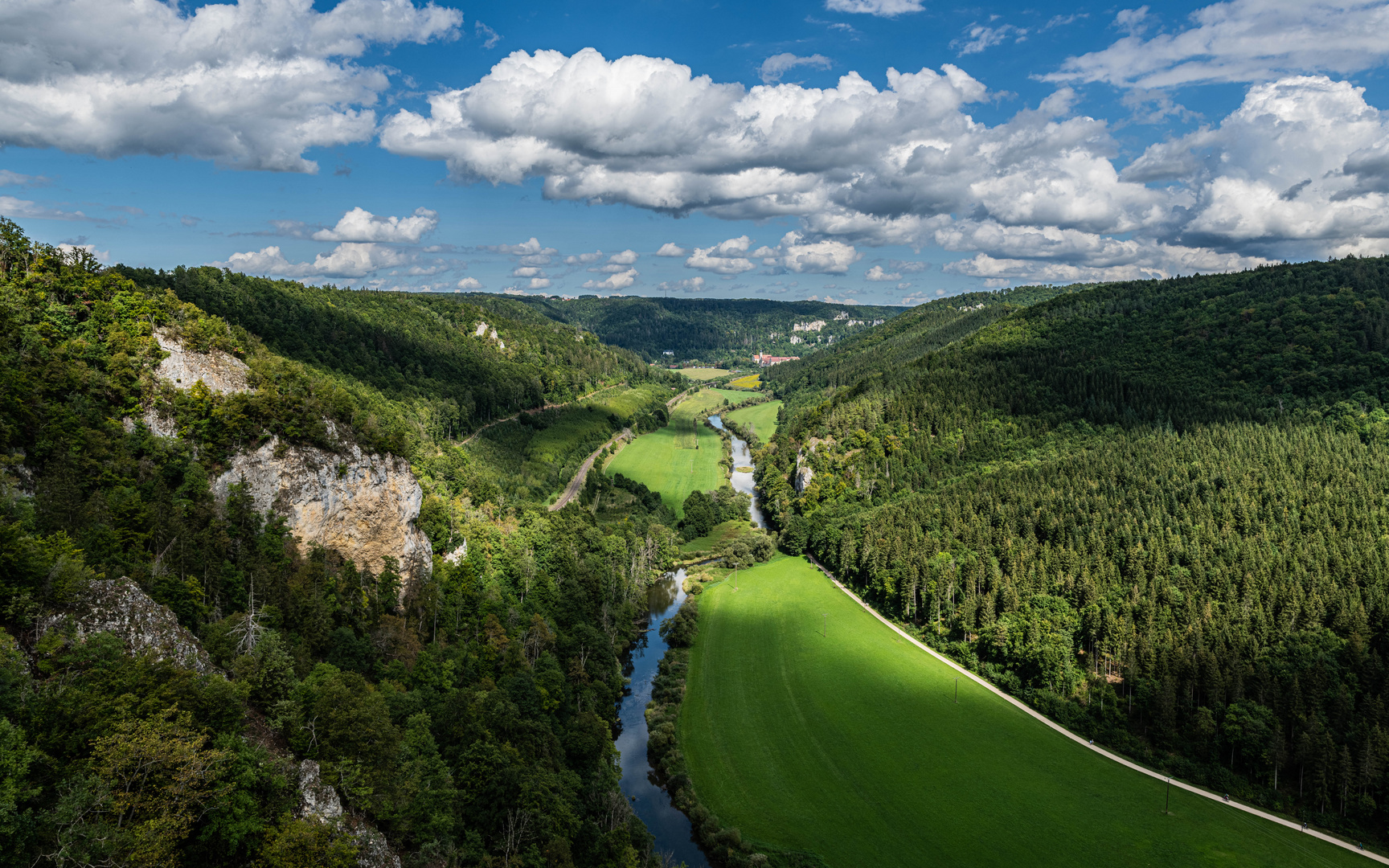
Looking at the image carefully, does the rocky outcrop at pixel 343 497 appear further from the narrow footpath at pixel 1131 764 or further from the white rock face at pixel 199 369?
the narrow footpath at pixel 1131 764

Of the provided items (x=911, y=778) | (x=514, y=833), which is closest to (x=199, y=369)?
(x=514, y=833)

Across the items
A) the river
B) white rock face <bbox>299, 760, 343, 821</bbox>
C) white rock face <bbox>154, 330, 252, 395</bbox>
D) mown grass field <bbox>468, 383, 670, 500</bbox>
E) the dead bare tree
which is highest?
white rock face <bbox>154, 330, 252, 395</bbox>

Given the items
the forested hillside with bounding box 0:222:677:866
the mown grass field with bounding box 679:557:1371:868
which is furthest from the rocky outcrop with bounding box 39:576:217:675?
the mown grass field with bounding box 679:557:1371:868

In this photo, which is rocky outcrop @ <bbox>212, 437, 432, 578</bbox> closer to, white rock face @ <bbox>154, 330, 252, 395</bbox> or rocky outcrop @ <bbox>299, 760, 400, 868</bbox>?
white rock face @ <bbox>154, 330, 252, 395</bbox>

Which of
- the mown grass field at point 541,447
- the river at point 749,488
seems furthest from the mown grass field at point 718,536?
the mown grass field at point 541,447

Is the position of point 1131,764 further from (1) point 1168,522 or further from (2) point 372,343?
(2) point 372,343

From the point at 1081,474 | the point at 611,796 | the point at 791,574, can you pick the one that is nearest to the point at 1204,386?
the point at 1081,474
